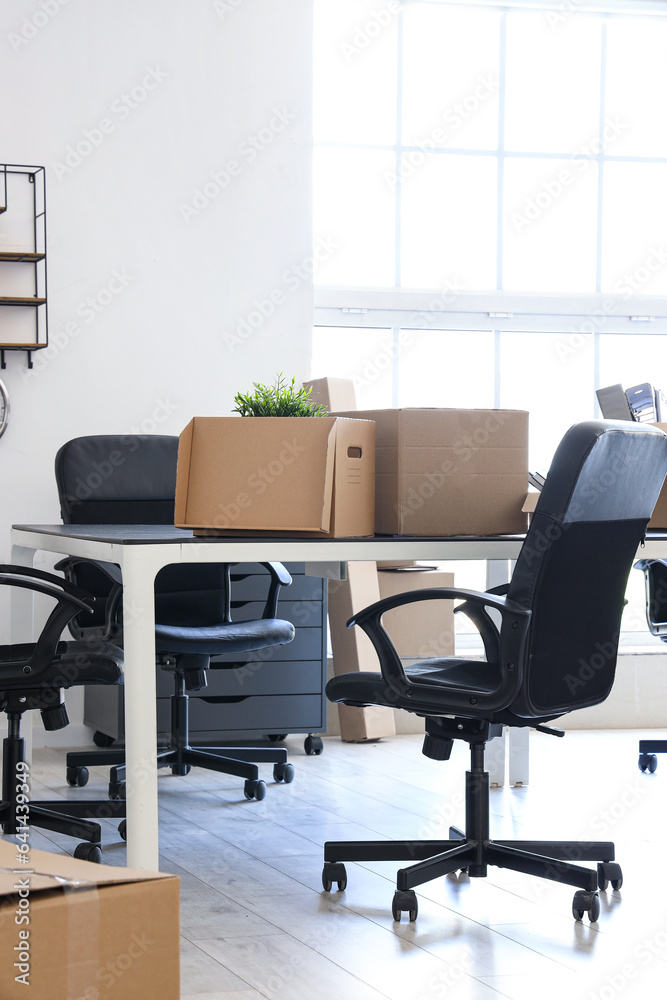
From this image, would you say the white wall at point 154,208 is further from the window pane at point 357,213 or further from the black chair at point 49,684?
the black chair at point 49,684

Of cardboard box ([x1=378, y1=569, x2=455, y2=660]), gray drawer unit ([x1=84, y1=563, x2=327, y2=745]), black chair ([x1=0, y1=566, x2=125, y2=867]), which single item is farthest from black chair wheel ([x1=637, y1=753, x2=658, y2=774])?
black chair ([x1=0, y1=566, x2=125, y2=867])

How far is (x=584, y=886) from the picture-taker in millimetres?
2209

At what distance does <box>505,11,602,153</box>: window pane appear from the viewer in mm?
4609

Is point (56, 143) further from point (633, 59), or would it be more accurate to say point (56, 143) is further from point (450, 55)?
point (633, 59)

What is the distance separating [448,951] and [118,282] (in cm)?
282

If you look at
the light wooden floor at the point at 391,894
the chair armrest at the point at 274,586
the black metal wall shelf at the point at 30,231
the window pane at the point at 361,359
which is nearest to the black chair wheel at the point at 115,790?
the light wooden floor at the point at 391,894

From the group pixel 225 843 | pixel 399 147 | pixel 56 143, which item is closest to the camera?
pixel 225 843

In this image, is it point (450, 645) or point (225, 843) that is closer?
point (225, 843)

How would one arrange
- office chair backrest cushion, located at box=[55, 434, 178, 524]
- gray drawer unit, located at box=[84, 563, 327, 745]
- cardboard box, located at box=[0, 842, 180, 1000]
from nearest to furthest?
cardboard box, located at box=[0, 842, 180, 1000], office chair backrest cushion, located at box=[55, 434, 178, 524], gray drawer unit, located at box=[84, 563, 327, 745]

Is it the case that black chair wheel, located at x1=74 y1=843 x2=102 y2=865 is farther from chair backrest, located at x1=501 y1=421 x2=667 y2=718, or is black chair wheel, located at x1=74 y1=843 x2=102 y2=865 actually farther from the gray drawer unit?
the gray drawer unit

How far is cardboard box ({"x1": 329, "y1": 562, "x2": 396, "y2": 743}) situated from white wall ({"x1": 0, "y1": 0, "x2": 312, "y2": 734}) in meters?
0.82

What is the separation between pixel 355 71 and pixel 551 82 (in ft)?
2.81

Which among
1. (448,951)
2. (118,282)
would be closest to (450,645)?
(118,282)

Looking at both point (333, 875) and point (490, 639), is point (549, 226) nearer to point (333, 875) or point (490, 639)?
point (490, 639)
